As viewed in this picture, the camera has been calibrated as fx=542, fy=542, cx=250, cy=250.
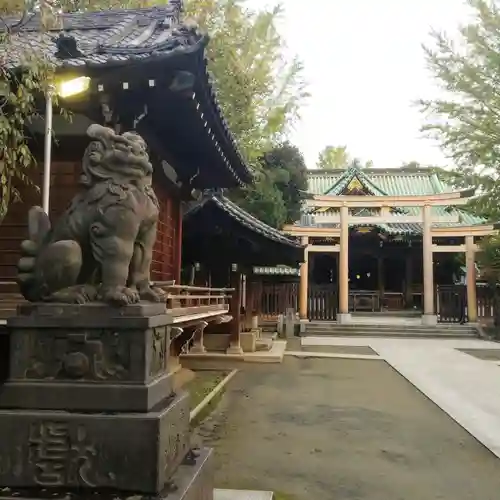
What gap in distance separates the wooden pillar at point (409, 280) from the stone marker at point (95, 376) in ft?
89.3

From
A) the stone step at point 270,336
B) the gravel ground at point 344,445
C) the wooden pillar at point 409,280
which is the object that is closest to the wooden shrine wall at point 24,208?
the gravel ground at point 344,445

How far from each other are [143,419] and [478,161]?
17.8 m

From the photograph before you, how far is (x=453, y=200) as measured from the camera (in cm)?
2244

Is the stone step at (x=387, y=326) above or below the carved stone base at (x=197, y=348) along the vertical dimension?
above

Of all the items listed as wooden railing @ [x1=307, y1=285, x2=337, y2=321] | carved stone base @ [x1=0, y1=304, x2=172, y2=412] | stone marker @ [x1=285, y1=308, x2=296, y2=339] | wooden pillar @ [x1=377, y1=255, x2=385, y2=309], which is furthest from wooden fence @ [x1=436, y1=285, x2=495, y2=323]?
carved stone base @ [x1=0, y1=304, x2=172, y2=412]

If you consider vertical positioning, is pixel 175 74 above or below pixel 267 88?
below

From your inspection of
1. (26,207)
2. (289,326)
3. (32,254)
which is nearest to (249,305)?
(289,326)

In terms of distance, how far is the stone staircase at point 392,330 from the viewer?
73.5 ft

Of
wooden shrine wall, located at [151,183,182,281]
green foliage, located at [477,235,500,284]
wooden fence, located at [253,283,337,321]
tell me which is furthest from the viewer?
wooden fence, located at [253,283,337,321]

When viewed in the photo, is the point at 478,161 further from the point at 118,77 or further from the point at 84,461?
the point at 84,461

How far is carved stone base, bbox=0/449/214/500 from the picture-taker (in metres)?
2.99

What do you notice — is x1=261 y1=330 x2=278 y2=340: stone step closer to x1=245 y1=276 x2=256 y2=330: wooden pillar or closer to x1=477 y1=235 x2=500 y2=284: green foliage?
x1=245 y1=276 x2=256 y2=330: wooden pillar

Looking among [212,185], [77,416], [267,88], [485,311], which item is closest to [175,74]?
[77,416]

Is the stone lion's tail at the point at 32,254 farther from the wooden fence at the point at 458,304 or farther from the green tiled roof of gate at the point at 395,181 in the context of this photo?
the green tiled roof of gate at the point at 395,181
